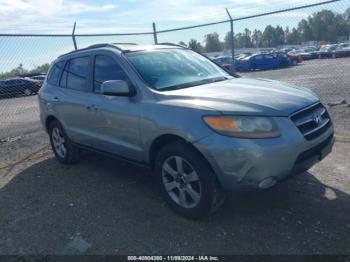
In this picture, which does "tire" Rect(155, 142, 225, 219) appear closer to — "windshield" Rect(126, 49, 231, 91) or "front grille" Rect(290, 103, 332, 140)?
"windshield" Rect(126, 49, 231, 91)

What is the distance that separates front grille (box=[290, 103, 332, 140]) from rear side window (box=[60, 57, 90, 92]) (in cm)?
277

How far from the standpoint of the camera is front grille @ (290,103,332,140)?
3561mm

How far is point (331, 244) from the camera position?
3.32 m

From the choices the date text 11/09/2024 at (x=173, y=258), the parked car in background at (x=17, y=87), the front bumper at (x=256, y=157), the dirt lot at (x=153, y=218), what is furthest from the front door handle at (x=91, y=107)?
the parked car in background at (x=17, y=87)

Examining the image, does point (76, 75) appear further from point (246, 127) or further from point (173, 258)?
point (173, 258)

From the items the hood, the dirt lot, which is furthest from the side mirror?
the dirt lot

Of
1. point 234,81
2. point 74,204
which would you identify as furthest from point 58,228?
point 234,81

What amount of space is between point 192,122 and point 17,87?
22900 millimetres

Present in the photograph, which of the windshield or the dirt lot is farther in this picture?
the windshield

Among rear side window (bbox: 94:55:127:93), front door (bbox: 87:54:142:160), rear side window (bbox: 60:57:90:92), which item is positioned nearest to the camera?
front door (bbox: 87:54:142:160)

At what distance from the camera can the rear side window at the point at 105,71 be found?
4.55 metres

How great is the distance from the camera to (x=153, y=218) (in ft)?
13.4

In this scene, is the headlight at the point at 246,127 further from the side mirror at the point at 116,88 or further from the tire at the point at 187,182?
the side mirror at the point at 116,88

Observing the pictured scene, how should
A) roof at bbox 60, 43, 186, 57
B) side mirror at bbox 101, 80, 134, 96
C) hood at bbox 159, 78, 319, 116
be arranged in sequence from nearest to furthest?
hood at bbox 159, 78, 319, 116, side mirror at bbox 101, 80, 134, 96, roof at bbox 60, 43, 186, 57
